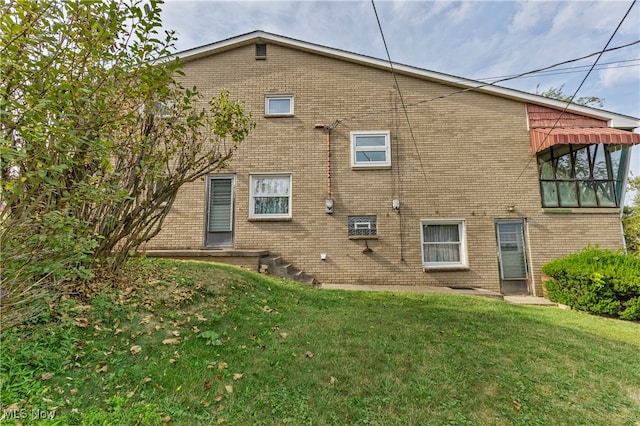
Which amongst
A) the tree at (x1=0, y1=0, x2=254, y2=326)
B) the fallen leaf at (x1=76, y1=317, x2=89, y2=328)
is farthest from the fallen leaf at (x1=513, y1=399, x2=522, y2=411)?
the fallen leaf at (x1=76, y1=317, x2=89, y2=328)

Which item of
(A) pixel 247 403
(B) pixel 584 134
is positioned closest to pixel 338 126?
(B) pixel 584 134

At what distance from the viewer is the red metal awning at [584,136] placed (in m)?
8.72

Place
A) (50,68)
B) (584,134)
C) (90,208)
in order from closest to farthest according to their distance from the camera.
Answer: (50,68) < (90,208) < (584,134)

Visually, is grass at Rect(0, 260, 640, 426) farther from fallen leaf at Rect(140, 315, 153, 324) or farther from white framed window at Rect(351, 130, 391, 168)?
white framed window at Rect(351, 130, 391, 168)

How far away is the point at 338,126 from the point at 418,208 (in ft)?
12.7

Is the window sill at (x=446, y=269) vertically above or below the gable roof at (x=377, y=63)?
below

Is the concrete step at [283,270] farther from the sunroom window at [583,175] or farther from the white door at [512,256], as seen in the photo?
the sunroom window at [583,175]

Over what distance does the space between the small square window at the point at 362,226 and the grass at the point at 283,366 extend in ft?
14.9

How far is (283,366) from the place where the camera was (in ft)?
10.6

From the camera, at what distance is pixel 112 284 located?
4312 millimetres

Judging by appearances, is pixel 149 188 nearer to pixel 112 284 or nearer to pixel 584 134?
pixel 112 284

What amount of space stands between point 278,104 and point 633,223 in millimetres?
22013

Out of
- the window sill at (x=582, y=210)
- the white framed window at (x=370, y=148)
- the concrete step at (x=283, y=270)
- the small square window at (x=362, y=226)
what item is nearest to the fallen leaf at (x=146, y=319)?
the concrete step at (x=283, y=270)

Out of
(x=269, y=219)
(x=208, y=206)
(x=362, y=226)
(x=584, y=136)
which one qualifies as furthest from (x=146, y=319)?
(x=584, y=136)
